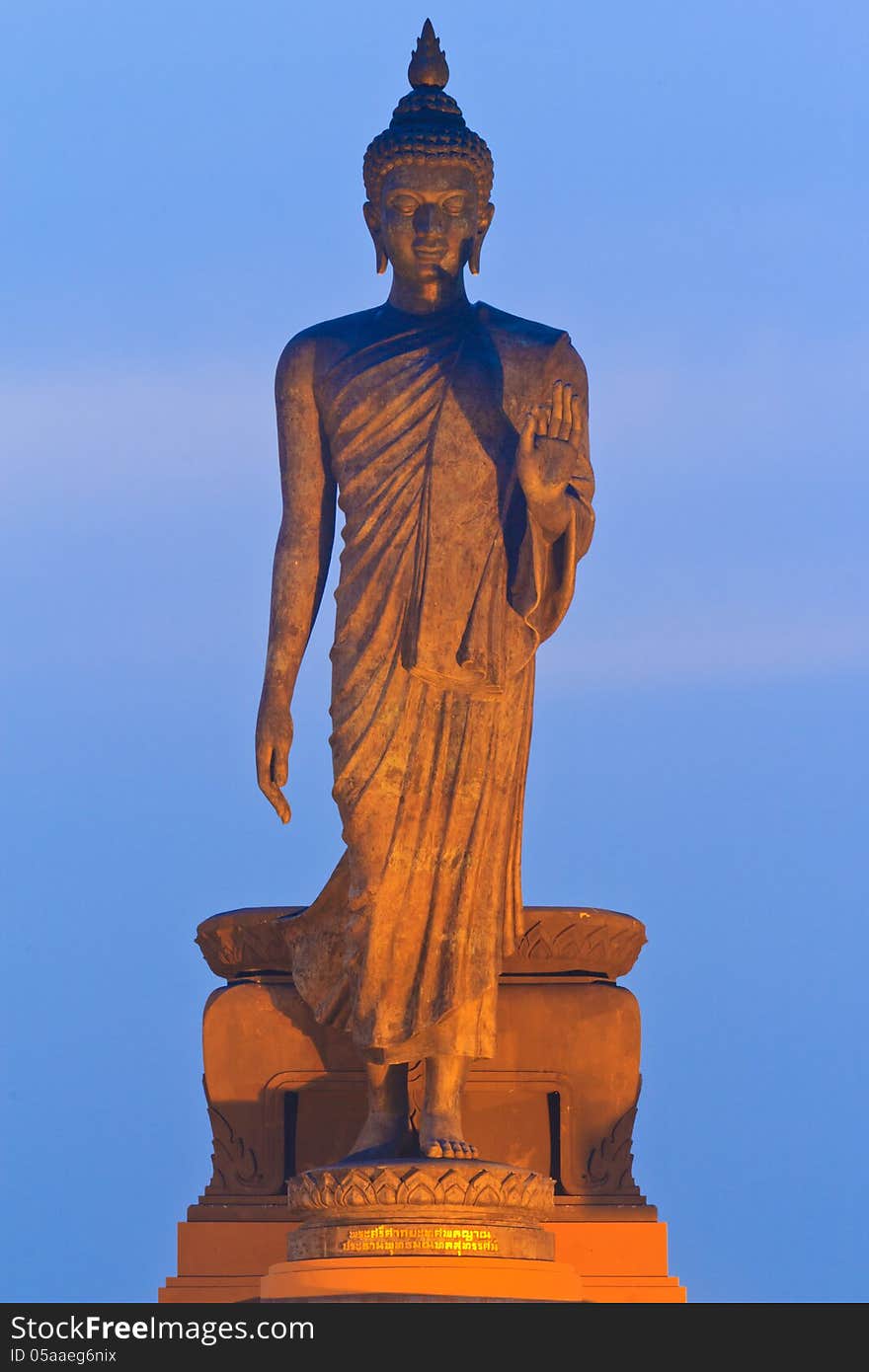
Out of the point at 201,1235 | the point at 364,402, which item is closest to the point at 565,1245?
the point at 201,1235

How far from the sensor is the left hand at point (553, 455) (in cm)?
1016

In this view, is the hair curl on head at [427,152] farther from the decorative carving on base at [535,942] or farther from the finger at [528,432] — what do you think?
the decorative carving on base at [535,942]

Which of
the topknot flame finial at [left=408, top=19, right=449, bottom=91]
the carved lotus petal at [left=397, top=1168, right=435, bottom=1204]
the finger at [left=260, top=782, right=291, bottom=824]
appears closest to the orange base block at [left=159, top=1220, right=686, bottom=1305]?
the carved lotus petal at [left=397, top=1168, right=435, bottom=1204]

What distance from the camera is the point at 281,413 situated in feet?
35.3

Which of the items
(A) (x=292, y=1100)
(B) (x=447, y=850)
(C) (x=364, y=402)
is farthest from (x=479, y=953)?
(C) (x=364, y=402)

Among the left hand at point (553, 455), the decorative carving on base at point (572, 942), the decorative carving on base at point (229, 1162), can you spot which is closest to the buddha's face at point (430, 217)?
the left hand at point (553, 455)

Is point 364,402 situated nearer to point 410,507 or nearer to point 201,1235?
point 410,507

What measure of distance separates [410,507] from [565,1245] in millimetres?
2367

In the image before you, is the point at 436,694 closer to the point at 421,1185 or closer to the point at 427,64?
the point at 421,1185

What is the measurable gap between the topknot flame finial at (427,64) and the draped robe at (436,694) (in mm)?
998

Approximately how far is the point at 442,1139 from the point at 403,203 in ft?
9.57
